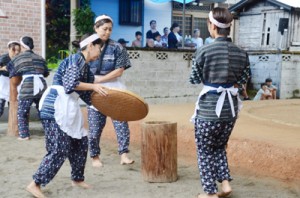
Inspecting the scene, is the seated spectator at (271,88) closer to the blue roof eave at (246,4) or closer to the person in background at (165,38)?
the person in background at (165,38)

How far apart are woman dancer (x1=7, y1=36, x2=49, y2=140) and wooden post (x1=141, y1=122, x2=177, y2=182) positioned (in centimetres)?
292

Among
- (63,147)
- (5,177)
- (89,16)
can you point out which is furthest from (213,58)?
(89,16)

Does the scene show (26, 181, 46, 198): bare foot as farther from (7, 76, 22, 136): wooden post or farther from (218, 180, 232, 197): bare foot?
→ (7, 76, 22, 136): wooden post

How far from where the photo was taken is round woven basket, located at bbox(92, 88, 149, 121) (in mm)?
3902

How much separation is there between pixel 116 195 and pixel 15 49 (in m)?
4.38

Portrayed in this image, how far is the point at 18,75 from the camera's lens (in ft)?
22.6

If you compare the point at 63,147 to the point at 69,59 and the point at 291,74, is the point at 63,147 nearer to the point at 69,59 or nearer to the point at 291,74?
the point at 69,59

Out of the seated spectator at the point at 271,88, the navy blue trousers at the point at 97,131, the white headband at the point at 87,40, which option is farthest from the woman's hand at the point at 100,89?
the seated spectator at the point at 271,88

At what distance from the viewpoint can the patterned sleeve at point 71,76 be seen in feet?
12.2

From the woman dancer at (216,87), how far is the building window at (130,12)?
10651 millimetres

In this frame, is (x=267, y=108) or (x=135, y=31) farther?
(x=135, y=31)

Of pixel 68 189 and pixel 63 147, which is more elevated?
pixel 63 147

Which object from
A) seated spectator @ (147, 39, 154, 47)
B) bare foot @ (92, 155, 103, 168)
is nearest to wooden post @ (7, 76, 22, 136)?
bare foot @ (92, 155, 103, 168)

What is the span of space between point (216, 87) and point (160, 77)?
706 cm
